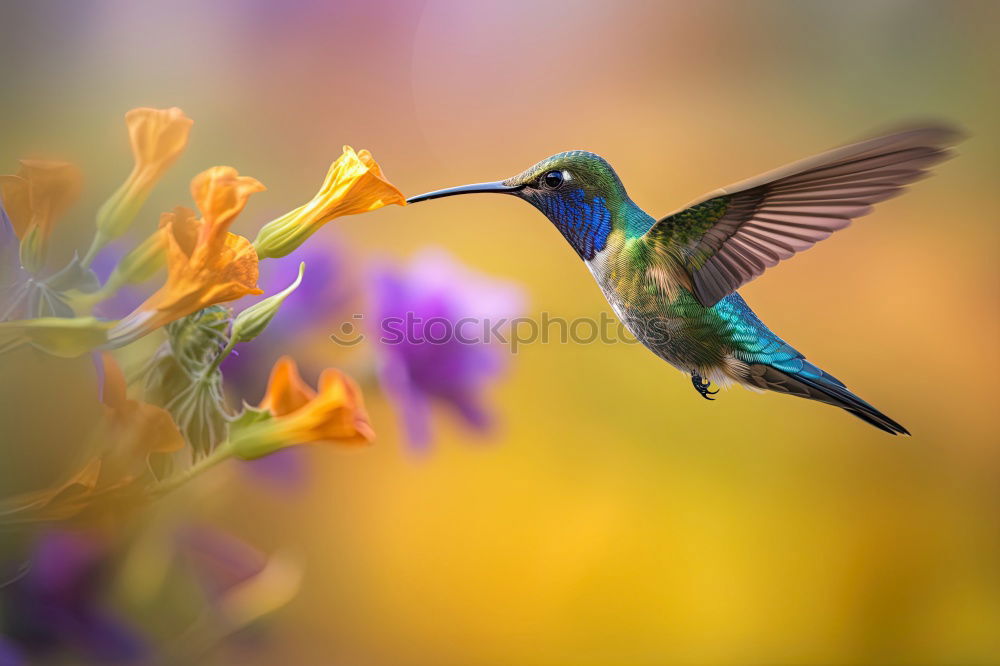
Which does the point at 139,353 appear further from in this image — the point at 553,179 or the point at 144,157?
the point at 553,179

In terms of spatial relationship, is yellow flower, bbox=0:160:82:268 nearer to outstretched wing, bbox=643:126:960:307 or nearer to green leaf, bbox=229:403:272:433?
green leaf, bbox=229:403:272:433

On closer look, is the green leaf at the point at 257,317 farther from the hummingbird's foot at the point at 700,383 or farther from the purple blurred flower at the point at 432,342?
the hummingbird's foot at the point at 700,383

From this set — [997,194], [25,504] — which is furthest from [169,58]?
[997,194]

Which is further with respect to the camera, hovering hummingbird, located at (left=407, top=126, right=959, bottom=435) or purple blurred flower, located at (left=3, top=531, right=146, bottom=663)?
hovering hummingbird, located at (left=407, top=126, right=959, bottom=435)

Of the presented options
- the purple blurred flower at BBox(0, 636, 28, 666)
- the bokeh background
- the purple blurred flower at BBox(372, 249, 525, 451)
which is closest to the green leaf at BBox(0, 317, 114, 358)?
the purple blurred flower at BBox(0, 636, 28, 666)

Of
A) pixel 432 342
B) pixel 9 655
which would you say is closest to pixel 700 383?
pixel 432 342

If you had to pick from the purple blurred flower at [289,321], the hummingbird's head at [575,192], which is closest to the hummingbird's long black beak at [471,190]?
the hummingbird's head at [575,192]
